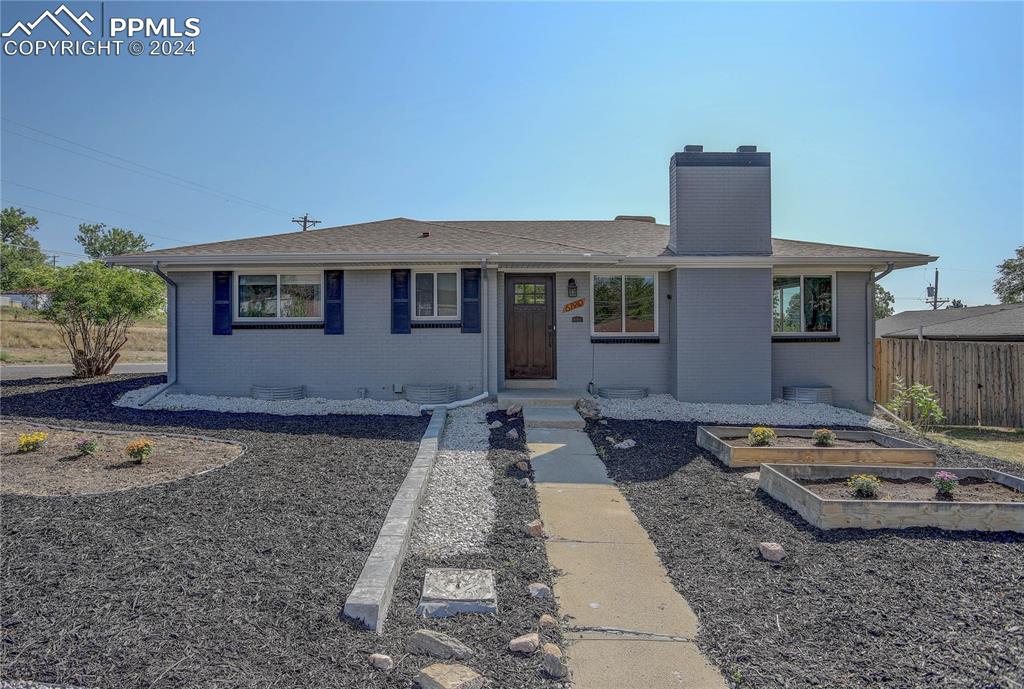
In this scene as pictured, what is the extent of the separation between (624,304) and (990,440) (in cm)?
627

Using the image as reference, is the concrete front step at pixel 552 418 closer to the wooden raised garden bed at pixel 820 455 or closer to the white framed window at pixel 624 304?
the wooden raised garden bed at pixel 820 455

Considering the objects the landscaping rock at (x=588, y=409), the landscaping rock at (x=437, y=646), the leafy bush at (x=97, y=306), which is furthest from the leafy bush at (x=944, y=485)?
the leafy bush at (x=97, y=306)

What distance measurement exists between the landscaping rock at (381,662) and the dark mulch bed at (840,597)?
1517 mm

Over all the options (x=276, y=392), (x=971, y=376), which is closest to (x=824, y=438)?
(x=971, y=376)

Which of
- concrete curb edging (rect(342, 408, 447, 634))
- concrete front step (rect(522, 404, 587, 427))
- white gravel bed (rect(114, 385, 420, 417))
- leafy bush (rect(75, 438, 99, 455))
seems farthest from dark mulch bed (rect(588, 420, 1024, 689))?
leafy bush (rect(75, 438, 99, 455))

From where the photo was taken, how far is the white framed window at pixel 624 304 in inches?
396

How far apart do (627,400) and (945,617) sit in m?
6.69

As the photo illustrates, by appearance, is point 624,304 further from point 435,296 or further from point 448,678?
point 448,678

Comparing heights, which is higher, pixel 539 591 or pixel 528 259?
pixel 528 259

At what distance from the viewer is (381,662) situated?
2.38 metres

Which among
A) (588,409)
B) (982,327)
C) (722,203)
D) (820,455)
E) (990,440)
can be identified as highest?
(722,203)

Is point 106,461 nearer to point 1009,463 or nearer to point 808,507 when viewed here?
point 808,507

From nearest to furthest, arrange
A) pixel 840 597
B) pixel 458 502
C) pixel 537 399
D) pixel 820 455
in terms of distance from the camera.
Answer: pixel 840 597, pixel 458 502, pixel 820 455, pixel 537 399

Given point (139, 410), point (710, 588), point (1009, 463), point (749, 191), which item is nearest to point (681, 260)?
point (749, 191)
